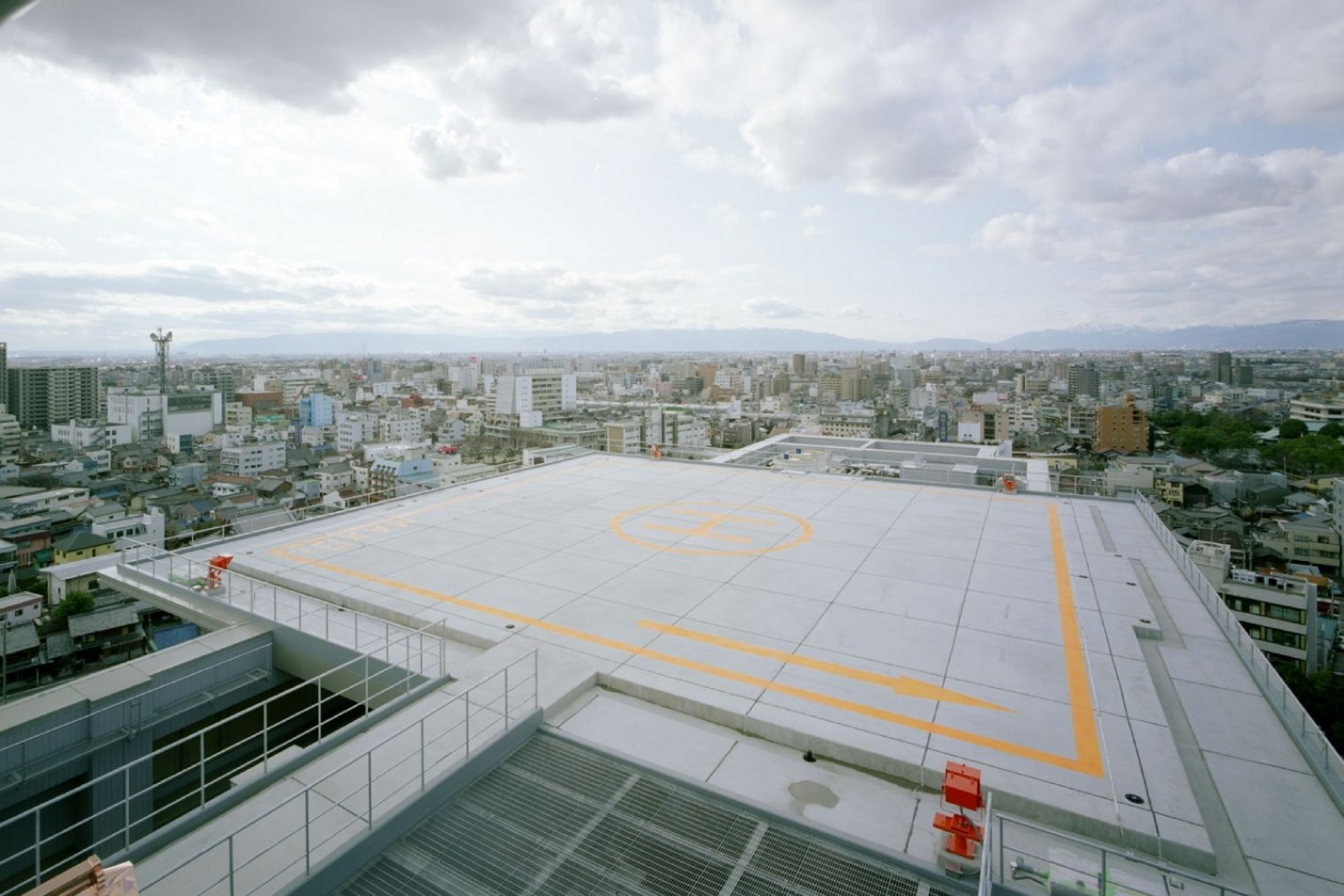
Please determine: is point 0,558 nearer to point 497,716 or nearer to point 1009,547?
point 497,716

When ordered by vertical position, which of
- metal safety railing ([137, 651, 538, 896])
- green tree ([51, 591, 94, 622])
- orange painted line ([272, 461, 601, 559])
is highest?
orange painted line ([272, 461, 601, 559])

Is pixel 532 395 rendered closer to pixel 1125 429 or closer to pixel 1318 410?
pixel 1125 429

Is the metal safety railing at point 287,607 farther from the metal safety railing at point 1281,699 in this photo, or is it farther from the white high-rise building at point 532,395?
the white high-rise building at point 532,395

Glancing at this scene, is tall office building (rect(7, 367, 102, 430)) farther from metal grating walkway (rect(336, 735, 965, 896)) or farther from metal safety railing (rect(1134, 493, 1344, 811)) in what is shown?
metal safety railing (rect(1134, 493, 1344, 811))

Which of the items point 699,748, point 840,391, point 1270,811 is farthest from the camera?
point 840,391

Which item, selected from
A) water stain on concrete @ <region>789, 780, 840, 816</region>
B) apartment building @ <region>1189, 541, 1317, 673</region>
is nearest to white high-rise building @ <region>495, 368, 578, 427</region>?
apartment building @ <region>1189, 541, 1317, 673</region>

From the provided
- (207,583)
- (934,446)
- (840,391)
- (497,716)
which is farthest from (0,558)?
(840,391)
